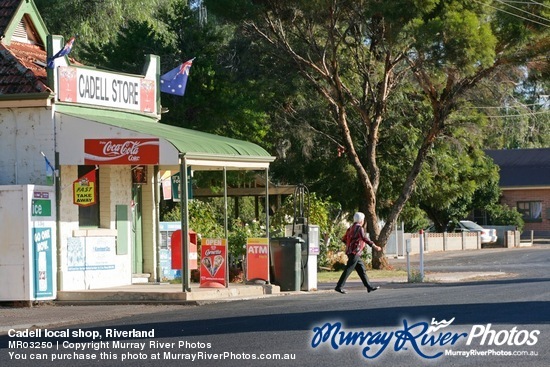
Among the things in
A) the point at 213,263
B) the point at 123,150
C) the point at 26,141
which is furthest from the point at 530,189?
the point at 26,141

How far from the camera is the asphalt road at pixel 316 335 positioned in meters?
12.6

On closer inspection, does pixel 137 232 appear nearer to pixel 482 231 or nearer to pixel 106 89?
pixel 106 89

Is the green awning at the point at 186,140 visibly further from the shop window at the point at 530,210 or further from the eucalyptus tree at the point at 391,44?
the shop window at the point at 530,210

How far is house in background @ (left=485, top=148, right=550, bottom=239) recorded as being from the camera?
226 ft

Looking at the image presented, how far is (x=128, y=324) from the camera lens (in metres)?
16.9

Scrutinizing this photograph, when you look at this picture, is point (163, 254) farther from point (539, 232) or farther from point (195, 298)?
point (539, 232)

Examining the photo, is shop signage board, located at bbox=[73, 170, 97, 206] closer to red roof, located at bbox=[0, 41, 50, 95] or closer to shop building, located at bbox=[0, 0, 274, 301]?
shop building, located at bbox=[0, 0, 274, 301]

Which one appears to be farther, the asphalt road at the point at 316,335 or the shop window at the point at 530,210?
the shop window at the point at 530,210

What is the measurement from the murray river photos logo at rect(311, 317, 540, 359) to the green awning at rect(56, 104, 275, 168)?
740 centimetres

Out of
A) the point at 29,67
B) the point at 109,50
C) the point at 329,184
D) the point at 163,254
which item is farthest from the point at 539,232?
the point at 29,67

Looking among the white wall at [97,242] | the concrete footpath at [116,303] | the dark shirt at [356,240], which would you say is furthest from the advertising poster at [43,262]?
the dark shirt at [356,240]

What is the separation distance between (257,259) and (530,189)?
48991 millimetres

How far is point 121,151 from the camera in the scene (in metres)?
21.0

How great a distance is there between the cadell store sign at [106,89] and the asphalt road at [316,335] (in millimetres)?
5221
